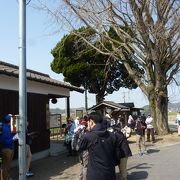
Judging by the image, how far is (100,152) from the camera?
638 centimetres

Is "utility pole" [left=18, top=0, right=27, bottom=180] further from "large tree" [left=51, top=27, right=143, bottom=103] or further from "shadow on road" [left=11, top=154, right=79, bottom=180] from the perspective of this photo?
"large tree" [left=51, top=27, right=143, bottom=103]

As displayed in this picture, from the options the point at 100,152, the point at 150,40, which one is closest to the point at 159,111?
the point at 150,40

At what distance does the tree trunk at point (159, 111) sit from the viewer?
31156 millimetres

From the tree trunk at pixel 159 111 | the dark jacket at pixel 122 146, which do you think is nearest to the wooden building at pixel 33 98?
the dark jacket at pixel 122 146

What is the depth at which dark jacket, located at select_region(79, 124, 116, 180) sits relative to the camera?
6310 millimetres

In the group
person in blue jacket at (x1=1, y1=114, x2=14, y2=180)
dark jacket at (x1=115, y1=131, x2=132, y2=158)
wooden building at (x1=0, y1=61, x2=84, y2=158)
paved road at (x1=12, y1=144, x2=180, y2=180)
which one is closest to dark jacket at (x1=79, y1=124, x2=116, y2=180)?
dark jacket at (x1=115, y1=131, x2=132, y2=158)

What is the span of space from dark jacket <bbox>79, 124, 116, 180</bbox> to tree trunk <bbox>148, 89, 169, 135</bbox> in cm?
2475

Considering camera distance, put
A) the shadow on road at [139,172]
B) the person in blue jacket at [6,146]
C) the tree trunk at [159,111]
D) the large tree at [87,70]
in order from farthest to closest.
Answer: the large tree at [87,70] → the tree trunk at [159,111] → the shadow on road at [139,172] → the person in blue jacket at [6,146]

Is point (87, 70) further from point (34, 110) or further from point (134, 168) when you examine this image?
point (134, 168)

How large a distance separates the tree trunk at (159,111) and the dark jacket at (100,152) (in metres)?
24.8

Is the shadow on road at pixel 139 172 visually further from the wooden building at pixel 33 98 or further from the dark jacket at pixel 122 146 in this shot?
the dark jacket at pixel 122 146

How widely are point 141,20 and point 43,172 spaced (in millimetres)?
16001

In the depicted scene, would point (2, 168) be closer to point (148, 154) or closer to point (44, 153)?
point (44, 153)

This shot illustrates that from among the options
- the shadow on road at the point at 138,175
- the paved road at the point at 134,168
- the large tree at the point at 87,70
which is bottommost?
the shadow on road at the point at 138,175
